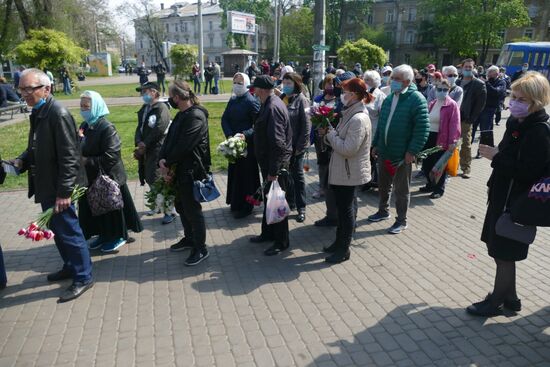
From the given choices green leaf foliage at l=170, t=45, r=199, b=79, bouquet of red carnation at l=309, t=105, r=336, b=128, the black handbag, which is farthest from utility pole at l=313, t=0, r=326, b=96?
green leaf foliage at l=170, t=45, r=199, b=79

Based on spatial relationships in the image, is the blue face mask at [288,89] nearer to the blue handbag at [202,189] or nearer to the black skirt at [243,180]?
the black skirt at [243,180]

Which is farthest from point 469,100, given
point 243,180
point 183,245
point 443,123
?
point 183,245

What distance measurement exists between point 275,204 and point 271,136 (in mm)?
781

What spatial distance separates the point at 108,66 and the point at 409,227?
173ft

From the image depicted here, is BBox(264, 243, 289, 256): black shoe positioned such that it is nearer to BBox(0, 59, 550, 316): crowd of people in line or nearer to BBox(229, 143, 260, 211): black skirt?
BBox(0, 59, 550, 316): crowd of people in line

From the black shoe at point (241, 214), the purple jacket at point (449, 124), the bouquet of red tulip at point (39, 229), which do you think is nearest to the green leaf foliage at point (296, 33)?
the purple jacket at point (449, 124)

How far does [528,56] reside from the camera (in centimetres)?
3131

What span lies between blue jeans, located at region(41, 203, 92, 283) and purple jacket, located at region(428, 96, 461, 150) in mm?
5505

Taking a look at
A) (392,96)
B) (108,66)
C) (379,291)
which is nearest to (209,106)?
(392,96)

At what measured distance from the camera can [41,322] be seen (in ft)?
12.5

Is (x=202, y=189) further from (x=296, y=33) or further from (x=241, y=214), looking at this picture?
(x=296, y=33)

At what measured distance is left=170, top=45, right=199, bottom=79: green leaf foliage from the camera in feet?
83.9

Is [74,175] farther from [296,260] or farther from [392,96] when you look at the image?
[392,96]

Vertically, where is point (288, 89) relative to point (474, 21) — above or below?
below
